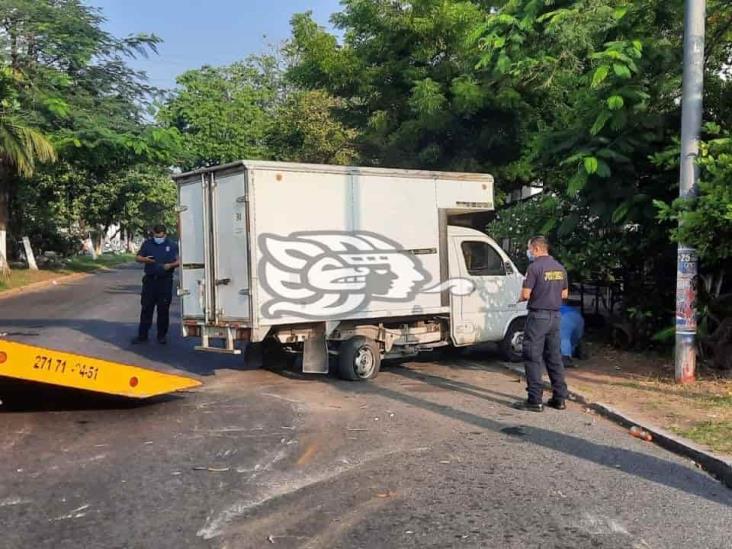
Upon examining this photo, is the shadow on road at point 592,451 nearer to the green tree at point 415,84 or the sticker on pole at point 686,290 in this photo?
the sticker on pole at point 686,290

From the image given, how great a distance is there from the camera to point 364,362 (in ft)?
32.7

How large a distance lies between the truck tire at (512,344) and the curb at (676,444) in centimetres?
264

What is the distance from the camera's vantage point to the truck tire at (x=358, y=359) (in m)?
9.77

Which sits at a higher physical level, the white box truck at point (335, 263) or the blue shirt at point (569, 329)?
the white box truck at point (335, 263)

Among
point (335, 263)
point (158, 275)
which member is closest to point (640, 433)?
point (335, 263)

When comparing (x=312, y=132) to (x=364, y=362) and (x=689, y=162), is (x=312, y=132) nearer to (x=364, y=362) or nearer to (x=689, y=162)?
(x=364, y=362)

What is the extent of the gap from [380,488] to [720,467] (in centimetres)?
266

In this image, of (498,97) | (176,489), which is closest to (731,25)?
(498,97)

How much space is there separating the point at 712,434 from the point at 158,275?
8776 mm

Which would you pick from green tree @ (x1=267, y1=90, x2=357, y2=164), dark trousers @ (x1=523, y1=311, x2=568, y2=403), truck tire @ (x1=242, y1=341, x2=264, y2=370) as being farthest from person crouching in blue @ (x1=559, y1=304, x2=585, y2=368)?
green tree @ (x1=267, y1=90, x2=357, y2=164)

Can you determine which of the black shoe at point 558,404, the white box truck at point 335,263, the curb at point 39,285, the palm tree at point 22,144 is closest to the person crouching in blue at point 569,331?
the white box truck at point 335,263

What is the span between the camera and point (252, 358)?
10430mm

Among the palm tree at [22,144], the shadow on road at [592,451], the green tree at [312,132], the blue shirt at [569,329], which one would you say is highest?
the green tree at [312,132]

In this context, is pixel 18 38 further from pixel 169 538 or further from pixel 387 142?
pixel 169 538
